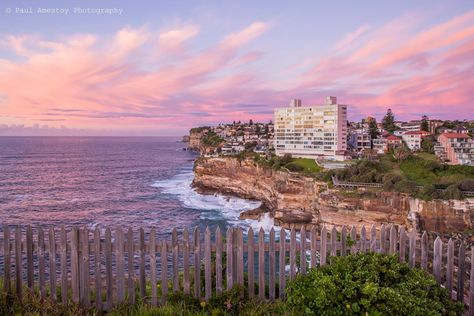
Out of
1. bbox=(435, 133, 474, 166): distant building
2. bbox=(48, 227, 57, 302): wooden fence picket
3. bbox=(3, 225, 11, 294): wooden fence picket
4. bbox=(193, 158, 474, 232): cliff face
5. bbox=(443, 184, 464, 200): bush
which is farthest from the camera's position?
bbox=(435, 133, 474, 166): distant building

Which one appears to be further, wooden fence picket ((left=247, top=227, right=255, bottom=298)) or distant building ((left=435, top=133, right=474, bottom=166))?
distant building ((left=435, top=133, right=474, bottom=166))

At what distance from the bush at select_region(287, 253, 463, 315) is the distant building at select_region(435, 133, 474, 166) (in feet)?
168

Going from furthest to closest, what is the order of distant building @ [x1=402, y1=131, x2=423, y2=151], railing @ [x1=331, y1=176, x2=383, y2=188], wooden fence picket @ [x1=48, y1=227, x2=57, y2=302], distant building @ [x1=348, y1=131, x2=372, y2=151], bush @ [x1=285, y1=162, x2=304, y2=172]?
distant building @ [x1=402, y1=131, x2=423, y2=151], distant building @ [x1=348, y1=131, x2=372, y2=151], bush @ [x1=285, y1=162, x2=304, y2=172], railing @ [x1=331, y1=176, x2=383, y2=188], wooden fence picket @ [x1=48, y1=227, x2=57, y2=302]

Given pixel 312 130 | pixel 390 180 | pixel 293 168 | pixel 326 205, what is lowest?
pixel 326 205

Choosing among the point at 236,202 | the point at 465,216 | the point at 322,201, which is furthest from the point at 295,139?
the point at 465,216

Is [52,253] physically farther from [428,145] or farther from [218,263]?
[428,145]

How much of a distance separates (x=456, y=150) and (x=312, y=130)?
875 inches

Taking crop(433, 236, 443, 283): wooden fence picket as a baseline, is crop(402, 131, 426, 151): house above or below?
above

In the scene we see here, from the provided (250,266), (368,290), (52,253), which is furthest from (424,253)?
(52,253)

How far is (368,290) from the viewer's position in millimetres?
4613

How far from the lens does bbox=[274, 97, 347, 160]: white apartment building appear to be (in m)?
64.1

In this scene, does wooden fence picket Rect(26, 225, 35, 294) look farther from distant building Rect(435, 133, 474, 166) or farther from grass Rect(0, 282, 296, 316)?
distant building Rect(435, 133, 474, 166)

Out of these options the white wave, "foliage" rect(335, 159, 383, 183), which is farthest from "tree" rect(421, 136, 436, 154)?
the white wave

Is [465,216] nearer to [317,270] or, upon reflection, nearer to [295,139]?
[317,270]
